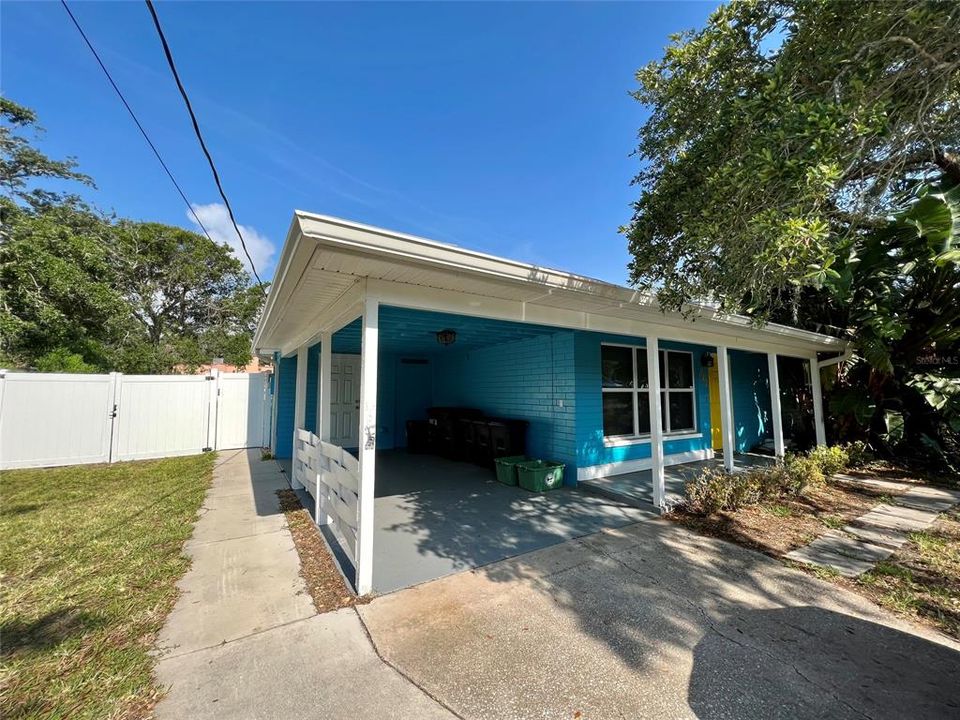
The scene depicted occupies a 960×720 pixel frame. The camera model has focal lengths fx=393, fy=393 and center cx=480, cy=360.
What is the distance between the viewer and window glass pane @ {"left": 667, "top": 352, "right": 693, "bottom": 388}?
7.96m

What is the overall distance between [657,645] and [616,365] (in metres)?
5.12

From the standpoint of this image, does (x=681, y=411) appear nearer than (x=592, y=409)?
No

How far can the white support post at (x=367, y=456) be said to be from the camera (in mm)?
3104

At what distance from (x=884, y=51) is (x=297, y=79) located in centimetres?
658

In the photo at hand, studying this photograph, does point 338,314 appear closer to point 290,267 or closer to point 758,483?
point 290,267

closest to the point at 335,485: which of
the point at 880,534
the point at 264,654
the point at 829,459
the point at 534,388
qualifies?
the point at 264,654

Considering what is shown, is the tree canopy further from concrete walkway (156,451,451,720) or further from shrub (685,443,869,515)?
shrub (685,443,869,515)

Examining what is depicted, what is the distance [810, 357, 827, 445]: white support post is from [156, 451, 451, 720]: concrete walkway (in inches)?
370

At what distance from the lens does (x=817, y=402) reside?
26.8 feet

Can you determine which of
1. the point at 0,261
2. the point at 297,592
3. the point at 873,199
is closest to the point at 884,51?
the point at 873,199

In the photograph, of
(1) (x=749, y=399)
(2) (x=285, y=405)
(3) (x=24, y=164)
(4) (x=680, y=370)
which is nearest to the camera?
(4) (x=680, y=370)

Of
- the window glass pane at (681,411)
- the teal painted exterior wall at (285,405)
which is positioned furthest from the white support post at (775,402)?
the teal painted exterior wall at (285,405)

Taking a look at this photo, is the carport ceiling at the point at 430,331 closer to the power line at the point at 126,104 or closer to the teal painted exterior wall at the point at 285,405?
the teal painted exterior wall at the point at 285,405

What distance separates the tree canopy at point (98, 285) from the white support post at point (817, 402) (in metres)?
19.2
